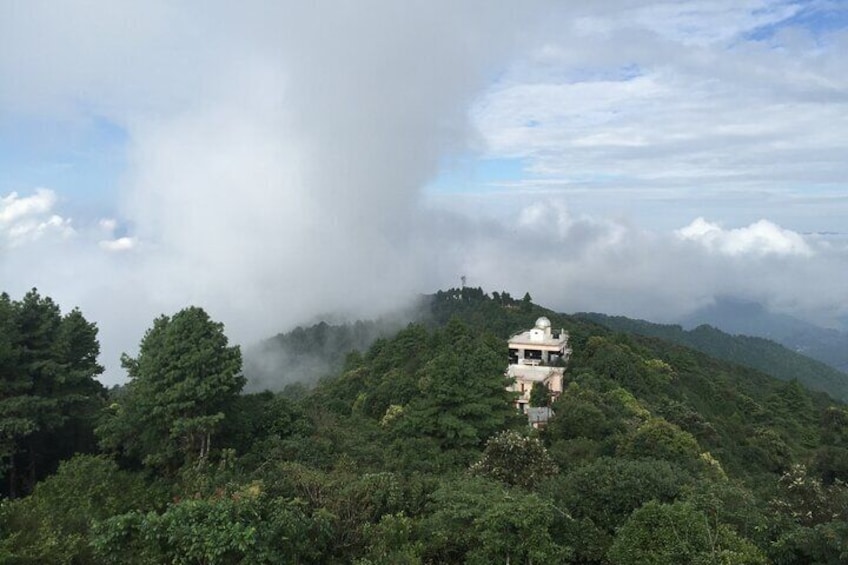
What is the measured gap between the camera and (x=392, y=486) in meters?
14.6

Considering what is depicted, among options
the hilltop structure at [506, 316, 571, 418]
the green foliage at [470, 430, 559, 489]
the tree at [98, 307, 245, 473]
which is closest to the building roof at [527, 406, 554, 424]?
the hilltop structure at [506, 316, 571, 418]

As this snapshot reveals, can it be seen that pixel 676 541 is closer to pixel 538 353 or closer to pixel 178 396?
pixel 178 396

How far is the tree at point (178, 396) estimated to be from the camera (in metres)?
18.9

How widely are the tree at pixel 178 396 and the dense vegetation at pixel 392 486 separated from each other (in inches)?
2.5

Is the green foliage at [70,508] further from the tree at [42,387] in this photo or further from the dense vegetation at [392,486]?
the tree at [42,387]

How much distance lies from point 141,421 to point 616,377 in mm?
36327

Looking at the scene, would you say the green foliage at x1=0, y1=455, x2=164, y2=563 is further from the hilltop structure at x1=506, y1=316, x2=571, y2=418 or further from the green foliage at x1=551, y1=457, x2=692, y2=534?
the hilltop structure at x1=506, y1=316, x2=571, y2=418

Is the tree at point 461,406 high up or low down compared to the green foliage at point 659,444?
up

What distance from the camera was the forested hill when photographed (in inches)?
5477

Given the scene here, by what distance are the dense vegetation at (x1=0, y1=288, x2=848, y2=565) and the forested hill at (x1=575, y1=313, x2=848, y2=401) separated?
112016 millimetres

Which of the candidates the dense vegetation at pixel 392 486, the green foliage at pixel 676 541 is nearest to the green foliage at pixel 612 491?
the dense vegetation at pixel 392 486

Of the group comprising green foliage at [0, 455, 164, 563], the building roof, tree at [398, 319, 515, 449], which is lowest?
green foliage at [0, 455, 164, 563]

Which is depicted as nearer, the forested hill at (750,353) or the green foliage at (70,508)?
the green foliage at (70,508)

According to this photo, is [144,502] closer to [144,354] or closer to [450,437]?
[144,354]
